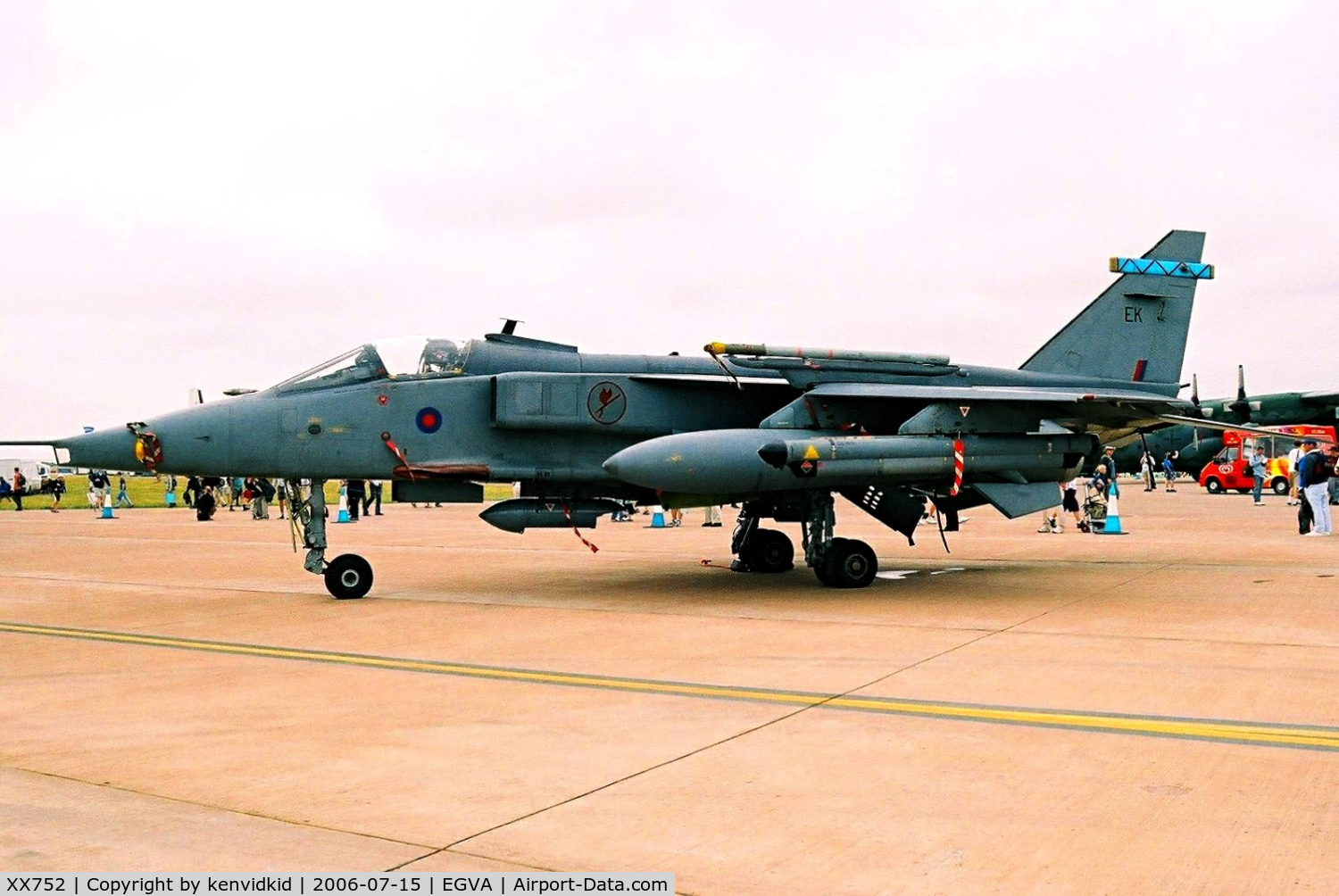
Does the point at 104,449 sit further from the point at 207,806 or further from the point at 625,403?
the point at 207,806

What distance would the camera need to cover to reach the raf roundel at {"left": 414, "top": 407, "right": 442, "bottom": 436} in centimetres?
Result: 1238

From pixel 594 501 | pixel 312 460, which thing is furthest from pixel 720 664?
pixel 312 460

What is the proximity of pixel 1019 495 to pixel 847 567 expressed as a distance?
87.1 inches

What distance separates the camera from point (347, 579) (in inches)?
489

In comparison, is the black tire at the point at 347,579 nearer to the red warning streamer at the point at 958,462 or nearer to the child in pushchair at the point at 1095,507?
the red warning streamer at the point at 958,462

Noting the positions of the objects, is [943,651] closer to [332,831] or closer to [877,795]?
[877,795]

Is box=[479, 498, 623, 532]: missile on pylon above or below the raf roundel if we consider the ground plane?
below

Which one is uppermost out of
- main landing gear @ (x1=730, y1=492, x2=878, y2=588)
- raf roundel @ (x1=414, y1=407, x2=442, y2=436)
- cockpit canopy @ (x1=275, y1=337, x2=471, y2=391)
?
cockpit canopy @ (x1=275, y1=337, x2=471, y2=391)

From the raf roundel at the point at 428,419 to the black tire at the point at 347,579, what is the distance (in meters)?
1.59

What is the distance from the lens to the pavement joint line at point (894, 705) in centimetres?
575

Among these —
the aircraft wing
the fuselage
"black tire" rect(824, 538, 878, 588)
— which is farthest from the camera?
"black tire" rect(824, 538, 878, 588)

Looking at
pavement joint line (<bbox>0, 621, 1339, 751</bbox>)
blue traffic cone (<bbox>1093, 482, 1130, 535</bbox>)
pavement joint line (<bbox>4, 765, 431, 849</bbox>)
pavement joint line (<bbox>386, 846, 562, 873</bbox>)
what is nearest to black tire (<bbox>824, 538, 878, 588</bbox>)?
pavement joint line (<bbox>0, 621, 1339, 751</bbox>)

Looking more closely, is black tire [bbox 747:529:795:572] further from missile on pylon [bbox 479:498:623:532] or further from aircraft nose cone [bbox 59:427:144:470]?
aircraft nose cone [bbox 59:427:144:470]

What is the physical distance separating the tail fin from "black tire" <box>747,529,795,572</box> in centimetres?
412
